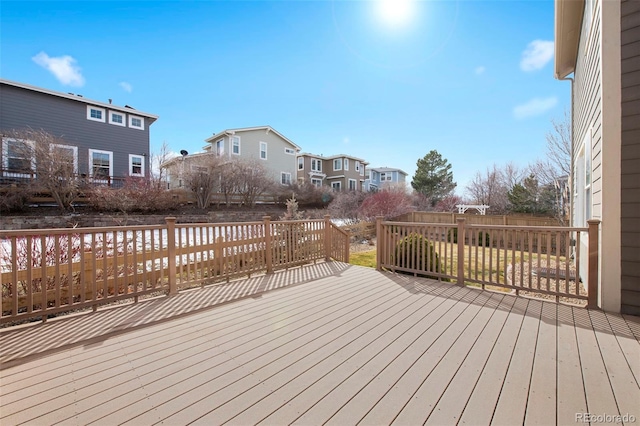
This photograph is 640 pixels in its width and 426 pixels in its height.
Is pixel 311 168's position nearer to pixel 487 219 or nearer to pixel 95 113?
pixel 95 113

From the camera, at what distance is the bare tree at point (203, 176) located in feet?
52.4

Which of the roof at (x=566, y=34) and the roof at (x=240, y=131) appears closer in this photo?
the roof at (x=566, y=34)

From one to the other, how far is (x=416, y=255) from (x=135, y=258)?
4.47m

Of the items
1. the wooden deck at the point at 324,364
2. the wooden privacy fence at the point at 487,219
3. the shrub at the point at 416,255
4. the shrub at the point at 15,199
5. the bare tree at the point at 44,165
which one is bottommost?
the wooden deck at the point at 324,364

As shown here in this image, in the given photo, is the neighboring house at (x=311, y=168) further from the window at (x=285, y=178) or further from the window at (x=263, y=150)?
the window at (x=263, y=150)

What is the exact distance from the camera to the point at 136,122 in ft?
54.2

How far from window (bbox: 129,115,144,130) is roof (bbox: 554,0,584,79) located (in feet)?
64.2

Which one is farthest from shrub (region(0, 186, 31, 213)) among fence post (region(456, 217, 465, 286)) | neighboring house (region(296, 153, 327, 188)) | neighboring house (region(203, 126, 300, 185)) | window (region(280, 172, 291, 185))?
neighboring house (region(296, 153, 327, 188))

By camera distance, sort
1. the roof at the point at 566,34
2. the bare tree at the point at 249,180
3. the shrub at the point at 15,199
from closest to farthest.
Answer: the roof at the point at 566,34 < the shrub at the point at 15,199 < the bare tree at the point at 249,180

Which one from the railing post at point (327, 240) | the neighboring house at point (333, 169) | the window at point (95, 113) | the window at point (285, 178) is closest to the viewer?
the railing post at point (327, 240)

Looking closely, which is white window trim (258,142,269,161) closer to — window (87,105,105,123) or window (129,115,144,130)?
window (129,115,144,130)

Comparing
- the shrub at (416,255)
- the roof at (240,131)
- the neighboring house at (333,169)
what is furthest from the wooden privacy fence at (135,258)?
the neighboring house at (333,169)

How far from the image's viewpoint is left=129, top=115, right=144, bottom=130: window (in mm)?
16359

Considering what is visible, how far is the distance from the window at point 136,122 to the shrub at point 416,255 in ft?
59.4
